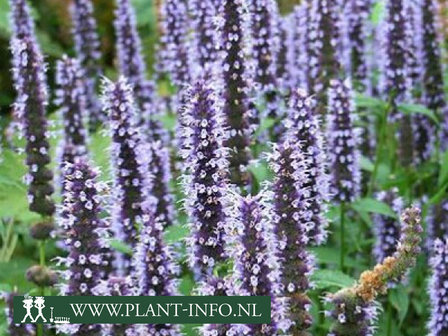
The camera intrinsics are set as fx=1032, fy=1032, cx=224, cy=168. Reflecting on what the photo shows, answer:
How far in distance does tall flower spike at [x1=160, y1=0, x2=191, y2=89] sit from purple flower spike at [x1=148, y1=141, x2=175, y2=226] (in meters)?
1.03

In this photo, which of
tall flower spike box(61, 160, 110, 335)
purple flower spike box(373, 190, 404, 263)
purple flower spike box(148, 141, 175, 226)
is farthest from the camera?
purple flower spike box(373, 190, 404, 263)

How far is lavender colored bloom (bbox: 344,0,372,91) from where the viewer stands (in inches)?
286

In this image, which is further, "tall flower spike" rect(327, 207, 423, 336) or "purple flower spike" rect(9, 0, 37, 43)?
"purple flower spike" rect(9, 0, 37, 43)

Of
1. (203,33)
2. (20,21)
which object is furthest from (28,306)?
(20,21)

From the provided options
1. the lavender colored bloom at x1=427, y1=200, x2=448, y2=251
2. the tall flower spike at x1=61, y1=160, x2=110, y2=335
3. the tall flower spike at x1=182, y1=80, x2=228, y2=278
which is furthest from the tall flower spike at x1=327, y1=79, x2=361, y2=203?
the tall flower spike at x1=61, y1=160, x2=110, y2=335

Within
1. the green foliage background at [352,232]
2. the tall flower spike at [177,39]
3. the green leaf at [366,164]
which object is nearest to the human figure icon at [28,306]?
the green foliage background at [352,232]

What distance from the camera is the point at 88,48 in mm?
8141

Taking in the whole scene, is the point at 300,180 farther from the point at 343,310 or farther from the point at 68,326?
the point at 68,326

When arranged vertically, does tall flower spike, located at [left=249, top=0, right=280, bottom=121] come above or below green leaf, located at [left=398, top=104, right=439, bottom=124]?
above

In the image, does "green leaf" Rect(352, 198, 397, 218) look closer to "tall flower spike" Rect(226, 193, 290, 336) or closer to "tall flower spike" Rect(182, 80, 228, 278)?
"tall flower spike" Rect(182, 80, 228, 278)

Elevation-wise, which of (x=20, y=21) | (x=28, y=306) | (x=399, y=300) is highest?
(x=20, y=21)

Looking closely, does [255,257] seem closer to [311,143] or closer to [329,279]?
[329,279]

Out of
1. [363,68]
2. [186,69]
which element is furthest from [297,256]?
[363,68]

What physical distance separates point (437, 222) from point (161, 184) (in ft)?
5.59
